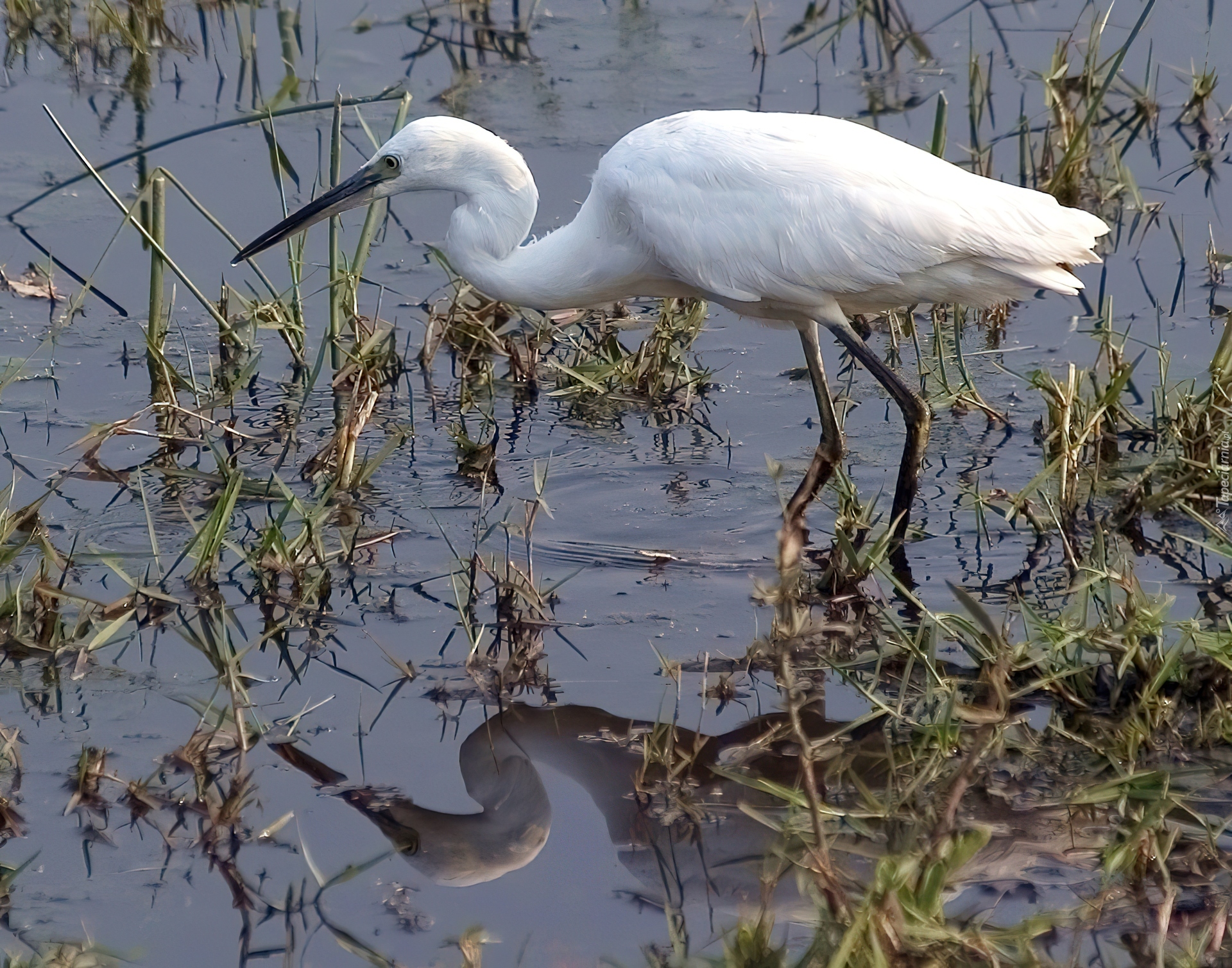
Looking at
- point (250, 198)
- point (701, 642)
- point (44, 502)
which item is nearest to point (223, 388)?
point (44, 502)

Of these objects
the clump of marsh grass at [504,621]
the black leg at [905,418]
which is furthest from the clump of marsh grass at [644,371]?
the clump of marsh grass at [504,621]

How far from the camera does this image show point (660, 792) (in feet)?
11.6

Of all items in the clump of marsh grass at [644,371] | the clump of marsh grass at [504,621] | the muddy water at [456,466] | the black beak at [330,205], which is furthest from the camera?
the clump of marsh grass at [644,371]

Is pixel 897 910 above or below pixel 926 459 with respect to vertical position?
above

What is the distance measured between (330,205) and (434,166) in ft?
1.12

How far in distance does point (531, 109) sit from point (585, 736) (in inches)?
164

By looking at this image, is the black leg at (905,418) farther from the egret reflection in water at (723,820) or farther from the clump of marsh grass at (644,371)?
the egret reflection in water at (723,820)

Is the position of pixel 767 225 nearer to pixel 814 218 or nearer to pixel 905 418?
pixel 814 218

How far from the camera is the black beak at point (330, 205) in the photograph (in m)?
4.71

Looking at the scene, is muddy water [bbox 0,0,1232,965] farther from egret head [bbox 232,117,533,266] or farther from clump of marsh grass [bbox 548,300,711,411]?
egret head [bbox 232,117,533,266]

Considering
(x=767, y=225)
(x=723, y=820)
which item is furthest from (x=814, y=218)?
(x=723, y=820)

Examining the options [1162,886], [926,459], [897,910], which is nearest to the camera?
[897,910]

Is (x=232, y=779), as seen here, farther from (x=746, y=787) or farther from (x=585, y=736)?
(x=746, y=787)

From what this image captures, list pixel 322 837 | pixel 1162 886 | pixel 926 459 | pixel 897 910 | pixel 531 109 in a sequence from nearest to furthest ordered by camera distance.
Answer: pixel 897 910
pixel 1162 886
pixel 322 837
pixel 926 459
pixel 531 109
